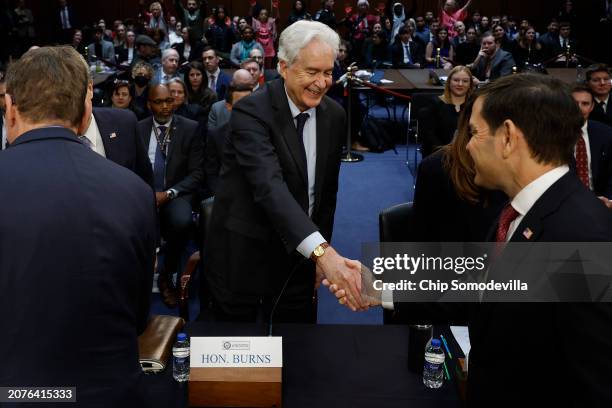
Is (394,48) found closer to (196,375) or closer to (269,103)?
(269,103)

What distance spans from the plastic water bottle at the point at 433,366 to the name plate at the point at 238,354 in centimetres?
42

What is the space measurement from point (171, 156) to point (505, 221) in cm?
335

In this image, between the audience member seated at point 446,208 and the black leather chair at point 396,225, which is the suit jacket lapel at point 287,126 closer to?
the audience member seated at point 446,208

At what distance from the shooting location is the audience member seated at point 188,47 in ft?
36.3

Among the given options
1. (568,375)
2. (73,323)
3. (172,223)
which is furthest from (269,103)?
(172,223)

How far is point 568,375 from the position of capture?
1.24m

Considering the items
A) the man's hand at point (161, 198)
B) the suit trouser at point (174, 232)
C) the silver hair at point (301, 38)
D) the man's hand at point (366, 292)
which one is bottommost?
the suit trouser at point (174, 232)

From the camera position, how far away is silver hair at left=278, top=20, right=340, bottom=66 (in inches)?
81.8

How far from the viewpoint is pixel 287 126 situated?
7.24 ft

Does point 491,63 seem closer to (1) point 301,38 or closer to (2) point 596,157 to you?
→ (2) point 596,157

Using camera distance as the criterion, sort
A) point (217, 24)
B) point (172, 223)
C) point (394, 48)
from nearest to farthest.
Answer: point (172, 223), point (394, 48), point (217, 24)

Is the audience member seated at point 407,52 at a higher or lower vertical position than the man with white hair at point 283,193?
lower

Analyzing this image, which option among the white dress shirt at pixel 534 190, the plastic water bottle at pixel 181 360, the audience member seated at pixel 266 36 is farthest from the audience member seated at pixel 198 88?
the audience member seated at pixel 266 36

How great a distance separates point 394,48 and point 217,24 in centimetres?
391
